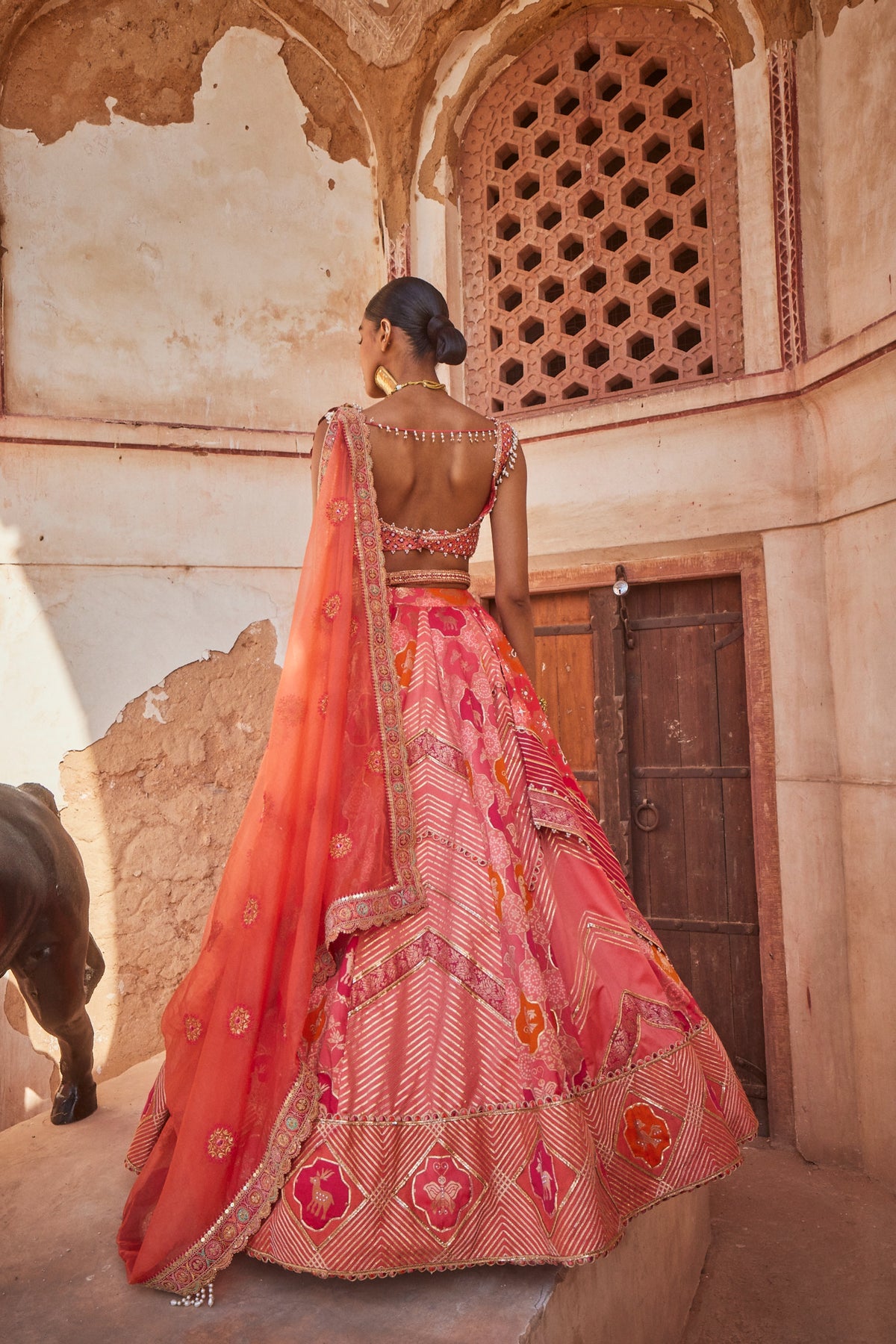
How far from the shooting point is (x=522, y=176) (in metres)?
4.42

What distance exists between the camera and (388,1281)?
165cm

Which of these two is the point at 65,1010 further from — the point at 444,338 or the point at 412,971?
the point at 444,338

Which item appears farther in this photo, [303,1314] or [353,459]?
[353,459]

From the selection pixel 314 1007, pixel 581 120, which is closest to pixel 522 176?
pixel 581 120

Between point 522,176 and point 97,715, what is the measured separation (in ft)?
10.2

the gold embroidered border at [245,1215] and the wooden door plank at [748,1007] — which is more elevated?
the gold embroidered border at [245,1215]

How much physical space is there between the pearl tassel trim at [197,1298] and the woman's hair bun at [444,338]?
1.88 metres

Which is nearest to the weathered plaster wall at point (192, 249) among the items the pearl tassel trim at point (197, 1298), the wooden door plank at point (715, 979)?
the wooden door plank at point (715, 979)

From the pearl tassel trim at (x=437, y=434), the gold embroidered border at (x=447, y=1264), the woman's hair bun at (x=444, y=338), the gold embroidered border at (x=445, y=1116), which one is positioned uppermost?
the woman's hair bun at (x=444, y=338)

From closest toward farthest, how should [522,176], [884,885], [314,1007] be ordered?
[314,1007]
[884,885]
[522,176]

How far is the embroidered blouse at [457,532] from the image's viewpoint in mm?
2133

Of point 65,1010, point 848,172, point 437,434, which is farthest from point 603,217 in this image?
point 65,1010

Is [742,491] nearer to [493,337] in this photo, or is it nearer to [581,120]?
[493,337]

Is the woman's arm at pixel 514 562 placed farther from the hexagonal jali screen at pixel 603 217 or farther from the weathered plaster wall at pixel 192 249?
the weathered plaster wall at pixel 192 249
